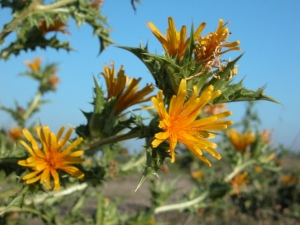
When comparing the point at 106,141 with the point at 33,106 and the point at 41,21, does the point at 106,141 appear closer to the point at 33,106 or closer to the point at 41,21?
the point at 41,21

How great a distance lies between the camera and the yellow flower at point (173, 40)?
1.61 meters

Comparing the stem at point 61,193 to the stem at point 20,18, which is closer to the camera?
the stem at point 20,18

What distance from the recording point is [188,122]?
1481mm

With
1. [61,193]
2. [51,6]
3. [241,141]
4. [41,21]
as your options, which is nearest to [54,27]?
[41,21]

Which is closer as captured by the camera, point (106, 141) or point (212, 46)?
point (212, 46)

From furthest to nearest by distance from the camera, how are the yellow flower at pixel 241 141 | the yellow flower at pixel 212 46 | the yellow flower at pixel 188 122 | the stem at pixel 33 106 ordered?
the stem at pixel 33 106 → the yellow flower at pixel 241 141 → the yellow flower at pixel 212 46 → the yellow flower at pixel 188 122

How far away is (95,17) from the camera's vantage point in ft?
8.75

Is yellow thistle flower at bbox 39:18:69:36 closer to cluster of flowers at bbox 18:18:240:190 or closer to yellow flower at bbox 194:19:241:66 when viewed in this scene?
cluster of flowers at bbox 18:18:240:190

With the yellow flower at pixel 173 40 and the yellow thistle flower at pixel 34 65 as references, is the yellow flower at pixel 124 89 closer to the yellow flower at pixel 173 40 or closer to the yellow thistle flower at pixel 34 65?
the yellow flower at pixel 173 40

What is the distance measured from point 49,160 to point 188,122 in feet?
2.29

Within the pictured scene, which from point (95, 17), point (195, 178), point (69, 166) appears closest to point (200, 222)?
point (195, 178)

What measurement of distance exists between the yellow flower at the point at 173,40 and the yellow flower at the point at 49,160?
57 centimetres

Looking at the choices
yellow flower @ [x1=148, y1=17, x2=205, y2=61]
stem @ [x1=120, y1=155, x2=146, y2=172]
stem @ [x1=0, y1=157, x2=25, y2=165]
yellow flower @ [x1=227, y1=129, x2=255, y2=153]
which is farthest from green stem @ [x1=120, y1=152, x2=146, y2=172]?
yellow flower @ [x1=148, y1=17, x2=205, y2=61]

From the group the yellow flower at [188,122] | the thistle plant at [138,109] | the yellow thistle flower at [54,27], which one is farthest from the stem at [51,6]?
the yellow flower at [188,122]
